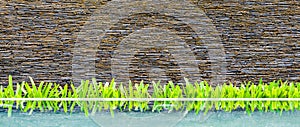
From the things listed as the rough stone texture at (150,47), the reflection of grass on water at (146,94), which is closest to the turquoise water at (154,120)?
the reflection of grass on water at (146,94)

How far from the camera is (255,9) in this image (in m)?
1.30

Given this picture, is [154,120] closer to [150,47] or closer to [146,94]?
[146,94]

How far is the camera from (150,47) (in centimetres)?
130

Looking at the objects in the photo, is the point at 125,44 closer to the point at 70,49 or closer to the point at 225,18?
the point at 70,49

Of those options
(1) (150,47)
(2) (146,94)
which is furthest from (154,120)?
(1) (150,47)

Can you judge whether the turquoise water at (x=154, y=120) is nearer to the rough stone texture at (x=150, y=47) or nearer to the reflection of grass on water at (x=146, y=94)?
the reflection of grass on water at (x=146, y=94)

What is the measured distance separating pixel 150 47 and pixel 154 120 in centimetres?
21

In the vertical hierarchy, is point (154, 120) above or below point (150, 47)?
below

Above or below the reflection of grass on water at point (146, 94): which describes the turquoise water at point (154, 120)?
below

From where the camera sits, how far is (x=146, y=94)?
1.25m

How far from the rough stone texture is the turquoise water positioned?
14 cm

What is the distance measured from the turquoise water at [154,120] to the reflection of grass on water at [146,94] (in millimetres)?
16

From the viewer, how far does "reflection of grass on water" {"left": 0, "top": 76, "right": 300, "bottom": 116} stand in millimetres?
1208

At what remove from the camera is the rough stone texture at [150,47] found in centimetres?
129
